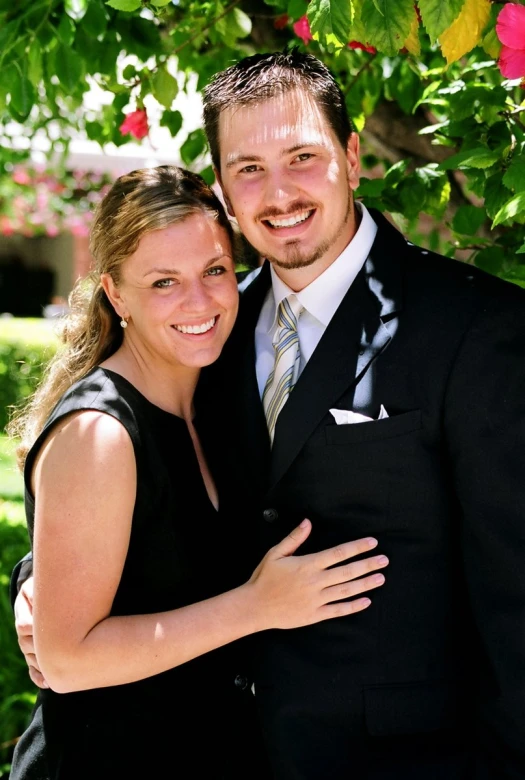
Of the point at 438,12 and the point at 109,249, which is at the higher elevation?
the point at 438,12

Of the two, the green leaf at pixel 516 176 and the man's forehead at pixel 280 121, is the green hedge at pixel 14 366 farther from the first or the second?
the green leaf at pixel 516 176

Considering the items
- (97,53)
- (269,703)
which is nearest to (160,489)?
(269,703)

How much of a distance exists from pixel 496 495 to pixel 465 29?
41.4 inches

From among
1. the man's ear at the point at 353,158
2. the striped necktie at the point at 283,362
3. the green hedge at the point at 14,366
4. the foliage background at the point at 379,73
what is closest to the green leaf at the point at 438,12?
the foliage background at the point at 379,73

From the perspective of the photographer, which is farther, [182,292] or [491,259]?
[491,259]

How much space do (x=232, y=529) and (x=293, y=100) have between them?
3.63ft

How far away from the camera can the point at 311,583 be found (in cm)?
209

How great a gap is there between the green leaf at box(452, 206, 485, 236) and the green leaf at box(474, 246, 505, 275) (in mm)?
129

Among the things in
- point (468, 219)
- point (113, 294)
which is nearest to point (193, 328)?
point (113, 294)

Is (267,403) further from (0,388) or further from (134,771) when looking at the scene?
(0,388)

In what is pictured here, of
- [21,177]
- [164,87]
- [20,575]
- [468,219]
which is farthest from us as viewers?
[21,177]

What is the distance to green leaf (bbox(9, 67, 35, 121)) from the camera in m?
2.95

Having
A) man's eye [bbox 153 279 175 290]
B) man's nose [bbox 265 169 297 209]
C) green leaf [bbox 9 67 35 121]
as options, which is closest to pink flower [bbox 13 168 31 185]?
green leaf [bbox 9 67 35 121]

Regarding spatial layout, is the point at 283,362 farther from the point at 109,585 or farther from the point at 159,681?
the point at 159,681
